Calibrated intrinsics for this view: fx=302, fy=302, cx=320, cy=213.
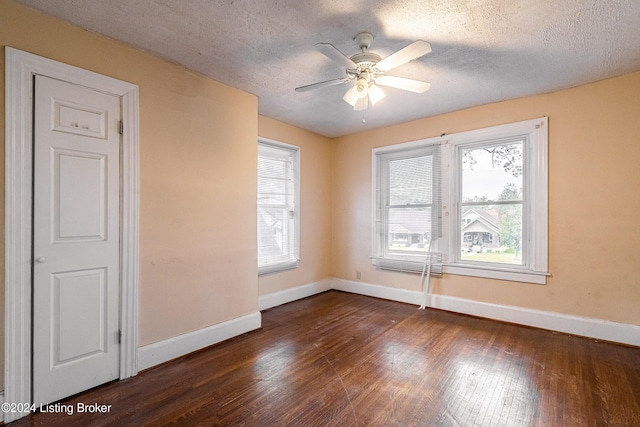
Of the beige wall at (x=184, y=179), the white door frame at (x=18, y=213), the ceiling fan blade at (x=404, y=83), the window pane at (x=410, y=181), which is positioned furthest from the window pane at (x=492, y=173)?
the white door frame at (x=18, y=213)

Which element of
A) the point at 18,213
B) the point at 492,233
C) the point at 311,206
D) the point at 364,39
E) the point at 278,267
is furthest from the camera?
the point at 311,206

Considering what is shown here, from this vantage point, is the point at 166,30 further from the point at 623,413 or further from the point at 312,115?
the point at 623,413

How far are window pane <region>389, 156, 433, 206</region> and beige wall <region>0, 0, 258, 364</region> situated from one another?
7.07 ft

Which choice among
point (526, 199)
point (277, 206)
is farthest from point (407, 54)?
point (277, 206)

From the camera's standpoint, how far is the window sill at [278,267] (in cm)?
389

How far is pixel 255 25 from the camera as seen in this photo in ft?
6.86

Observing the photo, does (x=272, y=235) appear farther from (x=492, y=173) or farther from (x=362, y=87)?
(x=492, y=173)

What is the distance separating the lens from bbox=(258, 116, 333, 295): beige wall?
4.21 m

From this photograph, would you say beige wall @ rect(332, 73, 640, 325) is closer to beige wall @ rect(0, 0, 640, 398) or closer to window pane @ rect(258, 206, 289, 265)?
beige wall @ rect(0, 0, 640, 398)

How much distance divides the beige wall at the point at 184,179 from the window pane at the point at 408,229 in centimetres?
213

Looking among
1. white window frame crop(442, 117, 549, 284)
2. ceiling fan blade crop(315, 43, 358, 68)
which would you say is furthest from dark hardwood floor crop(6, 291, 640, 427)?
ceiling fan blade crop(315, 43, 358, 68)

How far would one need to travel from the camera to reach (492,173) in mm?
3605

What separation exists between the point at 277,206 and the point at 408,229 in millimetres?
1880

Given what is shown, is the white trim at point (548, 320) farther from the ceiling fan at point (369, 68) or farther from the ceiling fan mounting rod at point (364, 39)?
the ceiling fan mounting rod at point (364, 39)
